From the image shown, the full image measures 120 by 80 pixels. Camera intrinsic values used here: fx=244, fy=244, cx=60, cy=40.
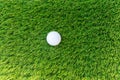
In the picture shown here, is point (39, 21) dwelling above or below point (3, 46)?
above

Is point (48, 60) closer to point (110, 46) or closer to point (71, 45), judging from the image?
point (71, 45)

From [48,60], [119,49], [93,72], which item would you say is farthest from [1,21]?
[119,49]

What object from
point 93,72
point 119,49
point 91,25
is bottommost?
point 93,72
